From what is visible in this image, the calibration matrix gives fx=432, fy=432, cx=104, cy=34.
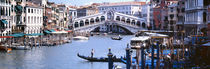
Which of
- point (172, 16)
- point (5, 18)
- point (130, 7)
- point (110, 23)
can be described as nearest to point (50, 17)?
point (172, 16)

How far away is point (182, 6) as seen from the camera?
24203 mm

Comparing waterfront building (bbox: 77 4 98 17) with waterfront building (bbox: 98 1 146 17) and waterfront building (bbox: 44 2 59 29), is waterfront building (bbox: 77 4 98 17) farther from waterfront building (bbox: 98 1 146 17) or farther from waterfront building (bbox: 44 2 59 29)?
waterfront building (bbox: 44 2 59 29)

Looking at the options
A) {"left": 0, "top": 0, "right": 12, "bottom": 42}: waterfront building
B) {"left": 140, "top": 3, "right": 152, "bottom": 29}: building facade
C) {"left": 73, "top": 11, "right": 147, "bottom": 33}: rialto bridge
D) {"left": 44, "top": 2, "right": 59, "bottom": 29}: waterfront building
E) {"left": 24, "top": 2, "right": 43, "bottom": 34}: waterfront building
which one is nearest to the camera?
{"left": 0, "top": 0, "right": 12, "bottom": 42}: waterfront building

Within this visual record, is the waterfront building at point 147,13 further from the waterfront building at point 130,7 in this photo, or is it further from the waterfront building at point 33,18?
the waterfront building at point 33,18

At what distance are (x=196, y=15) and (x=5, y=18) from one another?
26.9 feet

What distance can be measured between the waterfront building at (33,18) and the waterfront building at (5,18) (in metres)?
2.91

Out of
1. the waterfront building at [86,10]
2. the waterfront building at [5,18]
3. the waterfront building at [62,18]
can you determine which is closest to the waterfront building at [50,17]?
the waterfront building at [62,18]

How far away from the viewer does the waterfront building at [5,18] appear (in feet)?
60.5

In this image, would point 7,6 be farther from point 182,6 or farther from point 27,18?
point 182,6

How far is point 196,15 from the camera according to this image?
1617 cm

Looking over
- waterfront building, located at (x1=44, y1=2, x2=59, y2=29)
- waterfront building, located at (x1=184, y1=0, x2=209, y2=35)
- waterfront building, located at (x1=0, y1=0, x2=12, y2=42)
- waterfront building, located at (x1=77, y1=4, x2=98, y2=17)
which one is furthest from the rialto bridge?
waterfront building, located at (x1=184, y1=0, x2=209, y2=35)

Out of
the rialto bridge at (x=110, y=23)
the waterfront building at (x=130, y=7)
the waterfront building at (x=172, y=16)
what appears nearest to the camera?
the waterfront building at (x=172, y=16)

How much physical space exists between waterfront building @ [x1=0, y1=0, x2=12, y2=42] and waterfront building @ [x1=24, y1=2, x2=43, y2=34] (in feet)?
9.54

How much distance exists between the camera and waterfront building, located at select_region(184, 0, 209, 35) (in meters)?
15.5
